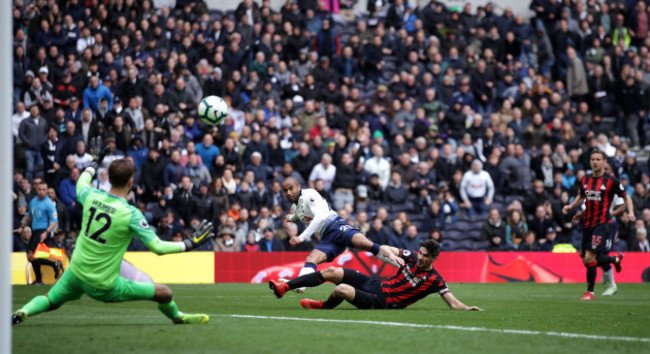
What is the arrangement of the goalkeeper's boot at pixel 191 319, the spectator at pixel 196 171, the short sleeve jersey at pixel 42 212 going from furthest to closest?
1. the spectator at pixel 196 171
2. the short sleeve jersey at pixel 42 212
3. the goalkeeper's boot at pixel 191 319

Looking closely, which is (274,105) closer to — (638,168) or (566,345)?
(638,168)

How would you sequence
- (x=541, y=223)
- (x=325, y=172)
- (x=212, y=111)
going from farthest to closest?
(x=541, y=223) → (x=325, y=172) → (x=212, y=111)

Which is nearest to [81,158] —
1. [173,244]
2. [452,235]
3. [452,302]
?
[452,235]

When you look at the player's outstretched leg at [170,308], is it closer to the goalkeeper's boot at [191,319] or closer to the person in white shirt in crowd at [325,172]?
the goalkeeper's boot at [191,319]

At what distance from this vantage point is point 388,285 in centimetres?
1268

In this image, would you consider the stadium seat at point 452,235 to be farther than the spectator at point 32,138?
Yes

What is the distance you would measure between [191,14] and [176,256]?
8706 millimetres

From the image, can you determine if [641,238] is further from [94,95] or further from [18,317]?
[18,317]

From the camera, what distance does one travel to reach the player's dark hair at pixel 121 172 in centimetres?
900

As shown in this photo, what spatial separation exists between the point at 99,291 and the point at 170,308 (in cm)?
86

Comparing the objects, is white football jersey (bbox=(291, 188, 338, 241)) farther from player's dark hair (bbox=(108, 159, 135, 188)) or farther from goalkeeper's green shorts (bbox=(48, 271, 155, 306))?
player's dark hair (bbox=(108, 159, 135, 188))

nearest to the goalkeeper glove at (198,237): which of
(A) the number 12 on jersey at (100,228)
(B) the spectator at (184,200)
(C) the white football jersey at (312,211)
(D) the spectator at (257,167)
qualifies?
Result: (A) the number 12 on jersey at (100,228)

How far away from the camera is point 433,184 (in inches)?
997

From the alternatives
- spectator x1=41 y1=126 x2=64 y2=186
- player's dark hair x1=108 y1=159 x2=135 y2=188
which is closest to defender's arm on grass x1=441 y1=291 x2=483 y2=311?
player's dark hair x1=108 y1=159 x2=135 y2=188
